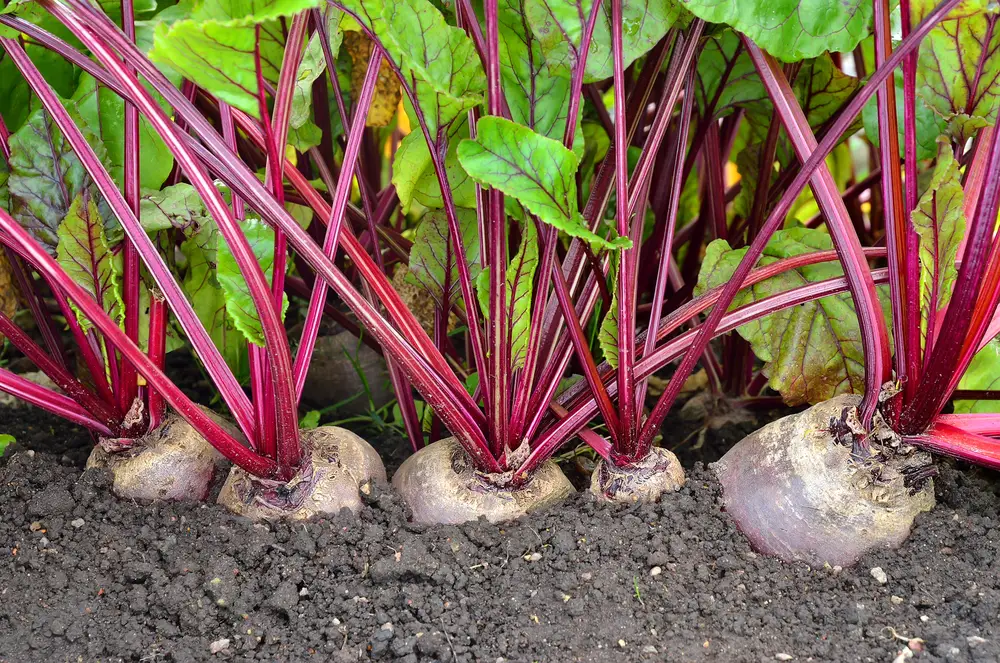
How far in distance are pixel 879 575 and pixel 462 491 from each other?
1.97 ft

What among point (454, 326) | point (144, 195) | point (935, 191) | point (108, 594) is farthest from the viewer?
point (454, 326)

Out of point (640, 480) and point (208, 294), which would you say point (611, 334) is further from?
Result: point (208, 294)

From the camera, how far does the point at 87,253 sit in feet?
4.07

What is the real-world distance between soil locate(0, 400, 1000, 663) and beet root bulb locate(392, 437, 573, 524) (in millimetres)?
26

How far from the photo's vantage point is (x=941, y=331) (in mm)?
1115

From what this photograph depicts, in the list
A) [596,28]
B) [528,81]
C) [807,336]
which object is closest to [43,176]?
[528,81]

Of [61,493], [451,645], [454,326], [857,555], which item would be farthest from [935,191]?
[61,493]

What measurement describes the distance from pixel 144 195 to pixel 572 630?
2.93ft

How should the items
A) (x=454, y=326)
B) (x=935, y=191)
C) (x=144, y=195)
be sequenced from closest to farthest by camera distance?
(x=935, y=191), (x=144, y=195), (x=454, y=326)

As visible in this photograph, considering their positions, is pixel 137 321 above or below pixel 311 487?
above

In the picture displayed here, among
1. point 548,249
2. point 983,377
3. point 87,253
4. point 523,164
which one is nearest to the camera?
point 523,164

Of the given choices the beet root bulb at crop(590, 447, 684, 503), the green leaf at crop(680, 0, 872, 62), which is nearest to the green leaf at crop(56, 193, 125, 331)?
the beet root bulb at crop(590, 447, 684, 503)

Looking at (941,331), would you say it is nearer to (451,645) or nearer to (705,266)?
(705,266)

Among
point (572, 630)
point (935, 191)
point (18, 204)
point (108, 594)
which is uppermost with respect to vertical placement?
point (935, 191)
